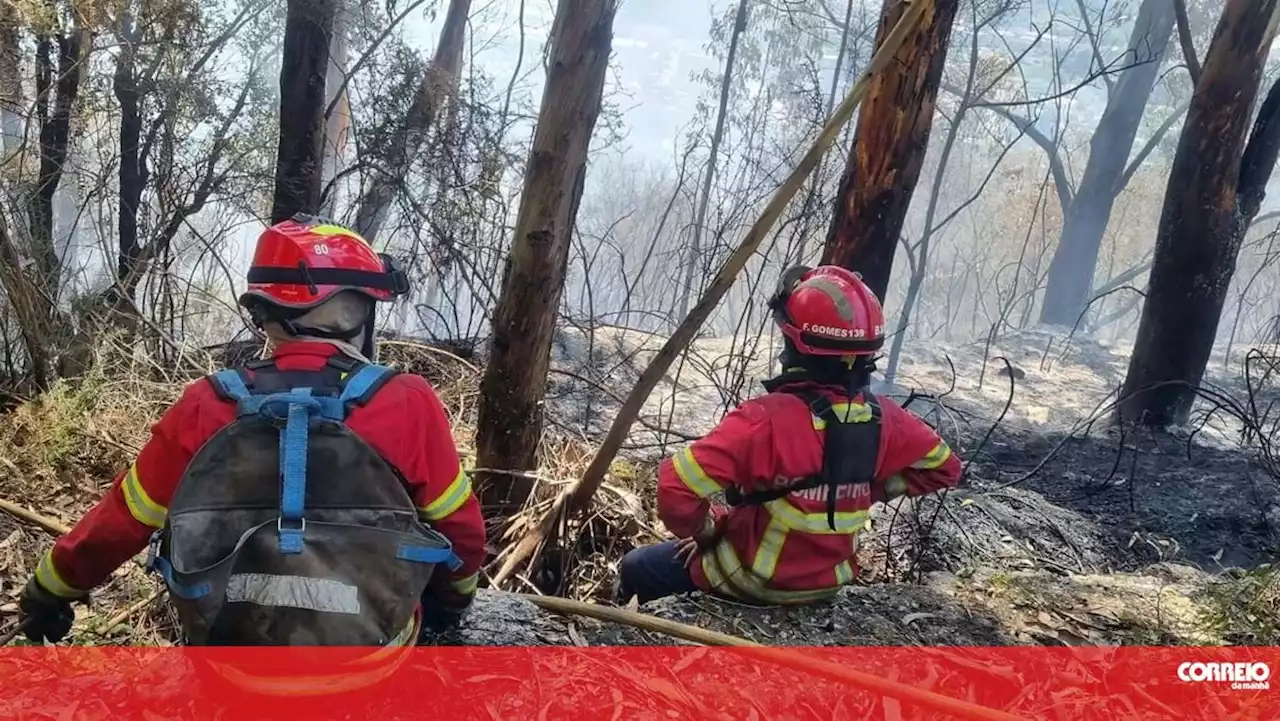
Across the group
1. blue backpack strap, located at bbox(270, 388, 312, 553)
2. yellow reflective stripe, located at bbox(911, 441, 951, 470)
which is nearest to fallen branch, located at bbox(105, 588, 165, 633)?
blue backpack strap, located at bbox(270, 388, 312, 553)

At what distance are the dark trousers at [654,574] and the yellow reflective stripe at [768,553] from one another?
0.46 meters

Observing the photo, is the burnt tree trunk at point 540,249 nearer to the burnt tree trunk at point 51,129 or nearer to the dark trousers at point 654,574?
the dark trousers at point 654,574

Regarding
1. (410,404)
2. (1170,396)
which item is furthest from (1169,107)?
(410,404)

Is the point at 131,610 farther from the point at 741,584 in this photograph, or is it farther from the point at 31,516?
the point at 741,584

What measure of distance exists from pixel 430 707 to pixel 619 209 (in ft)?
117

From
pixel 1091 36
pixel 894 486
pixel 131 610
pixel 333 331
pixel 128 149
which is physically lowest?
pixel 131 610

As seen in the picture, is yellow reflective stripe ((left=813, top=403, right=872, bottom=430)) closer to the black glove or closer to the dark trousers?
the dark trousers

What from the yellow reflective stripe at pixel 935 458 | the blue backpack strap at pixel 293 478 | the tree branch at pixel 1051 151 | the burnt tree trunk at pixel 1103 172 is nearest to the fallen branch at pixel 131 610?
the blue backpack strap at pixel 293 478

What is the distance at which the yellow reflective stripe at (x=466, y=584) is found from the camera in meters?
2.22

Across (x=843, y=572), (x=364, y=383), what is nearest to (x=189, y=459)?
(x=364, y=383)

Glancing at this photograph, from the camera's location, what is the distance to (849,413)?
2.58 metres

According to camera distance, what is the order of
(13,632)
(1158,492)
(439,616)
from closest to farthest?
(13,632), (439,616), (1158,492)

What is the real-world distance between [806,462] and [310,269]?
1.61 m

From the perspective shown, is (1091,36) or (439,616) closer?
(439,616)
